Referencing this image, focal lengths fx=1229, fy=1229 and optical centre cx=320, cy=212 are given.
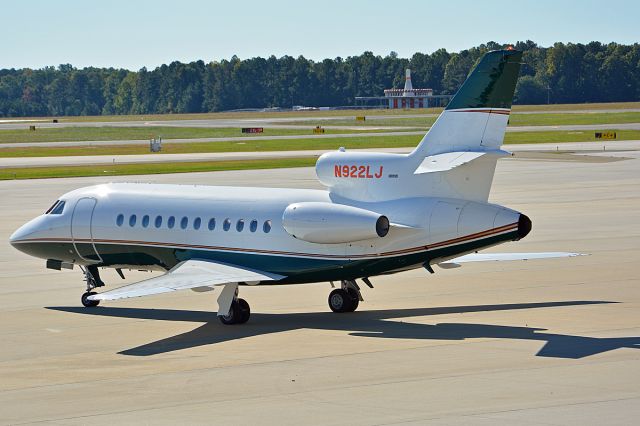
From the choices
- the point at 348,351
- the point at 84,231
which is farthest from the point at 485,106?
the point at 84,231

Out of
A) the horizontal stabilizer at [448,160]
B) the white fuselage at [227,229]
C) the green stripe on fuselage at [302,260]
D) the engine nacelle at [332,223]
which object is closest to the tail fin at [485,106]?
the horizontal stabilizer at [448,160]

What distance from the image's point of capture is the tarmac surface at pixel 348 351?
58.2 ft

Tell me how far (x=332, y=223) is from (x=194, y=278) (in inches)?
Result: 123

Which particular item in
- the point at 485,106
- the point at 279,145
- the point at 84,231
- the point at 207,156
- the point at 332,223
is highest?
the point at 485,106

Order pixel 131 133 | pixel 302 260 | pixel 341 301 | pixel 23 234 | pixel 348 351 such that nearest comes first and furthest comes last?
pixel 348 351 → pixel 302 260 → pixel 341 301 → pixel 23 234 → pixel 131 133

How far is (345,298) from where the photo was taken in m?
27.3

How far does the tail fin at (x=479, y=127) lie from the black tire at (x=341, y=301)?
3.89 meters

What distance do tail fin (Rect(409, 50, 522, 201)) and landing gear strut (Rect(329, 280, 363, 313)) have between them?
12.5 feet

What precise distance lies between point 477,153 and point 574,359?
5.32 meters

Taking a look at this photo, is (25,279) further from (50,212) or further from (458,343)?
(458,343)

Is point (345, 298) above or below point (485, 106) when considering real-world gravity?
below

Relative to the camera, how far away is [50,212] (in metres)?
30.7

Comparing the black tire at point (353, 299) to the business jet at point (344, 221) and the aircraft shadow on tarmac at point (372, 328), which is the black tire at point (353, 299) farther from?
the aircraft shadow on tarmac at point (372, 328)

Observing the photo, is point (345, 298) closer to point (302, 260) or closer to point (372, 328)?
point (302, 260)
